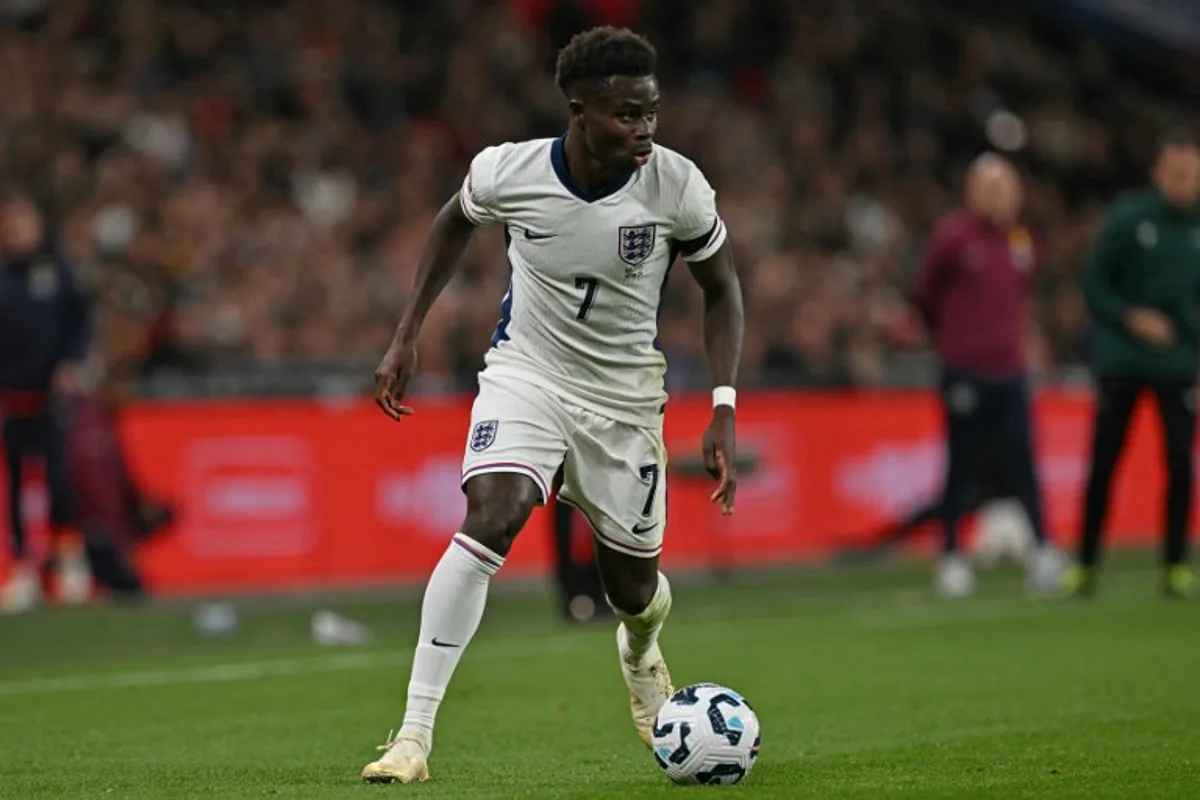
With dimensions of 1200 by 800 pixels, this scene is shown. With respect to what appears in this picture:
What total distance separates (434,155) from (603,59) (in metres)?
15.0

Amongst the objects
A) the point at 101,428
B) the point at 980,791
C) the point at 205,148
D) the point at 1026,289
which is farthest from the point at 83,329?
the point at 980,791

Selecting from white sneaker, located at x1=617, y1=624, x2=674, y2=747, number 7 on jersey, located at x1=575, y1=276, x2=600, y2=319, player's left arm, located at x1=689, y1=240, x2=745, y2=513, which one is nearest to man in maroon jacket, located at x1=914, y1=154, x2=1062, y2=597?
white sneaker, located at x1=617, y1=624, x2=674, y2=747

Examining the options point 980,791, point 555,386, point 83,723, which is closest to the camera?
point 980,791

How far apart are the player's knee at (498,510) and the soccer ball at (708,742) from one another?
75 centimetres

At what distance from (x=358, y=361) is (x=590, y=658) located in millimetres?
6865

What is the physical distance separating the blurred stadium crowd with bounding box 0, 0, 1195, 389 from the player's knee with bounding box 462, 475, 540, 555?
9.95m

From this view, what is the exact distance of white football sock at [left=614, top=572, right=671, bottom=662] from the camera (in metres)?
7.70

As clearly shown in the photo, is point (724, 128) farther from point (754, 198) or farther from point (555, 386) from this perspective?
point (555, 386)

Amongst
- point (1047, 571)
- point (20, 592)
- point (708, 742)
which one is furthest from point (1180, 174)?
point (708, 742)

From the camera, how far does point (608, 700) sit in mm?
9781

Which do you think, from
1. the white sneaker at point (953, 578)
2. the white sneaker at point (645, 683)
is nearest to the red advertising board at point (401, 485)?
the white sneaker at point (953, 578)

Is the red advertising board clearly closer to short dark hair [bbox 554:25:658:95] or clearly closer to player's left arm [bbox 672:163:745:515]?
player's left arm [bbox 672:163:745:515]

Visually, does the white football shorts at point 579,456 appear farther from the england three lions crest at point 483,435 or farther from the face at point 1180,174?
the face at point 1180,174

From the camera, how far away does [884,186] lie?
26.1m
